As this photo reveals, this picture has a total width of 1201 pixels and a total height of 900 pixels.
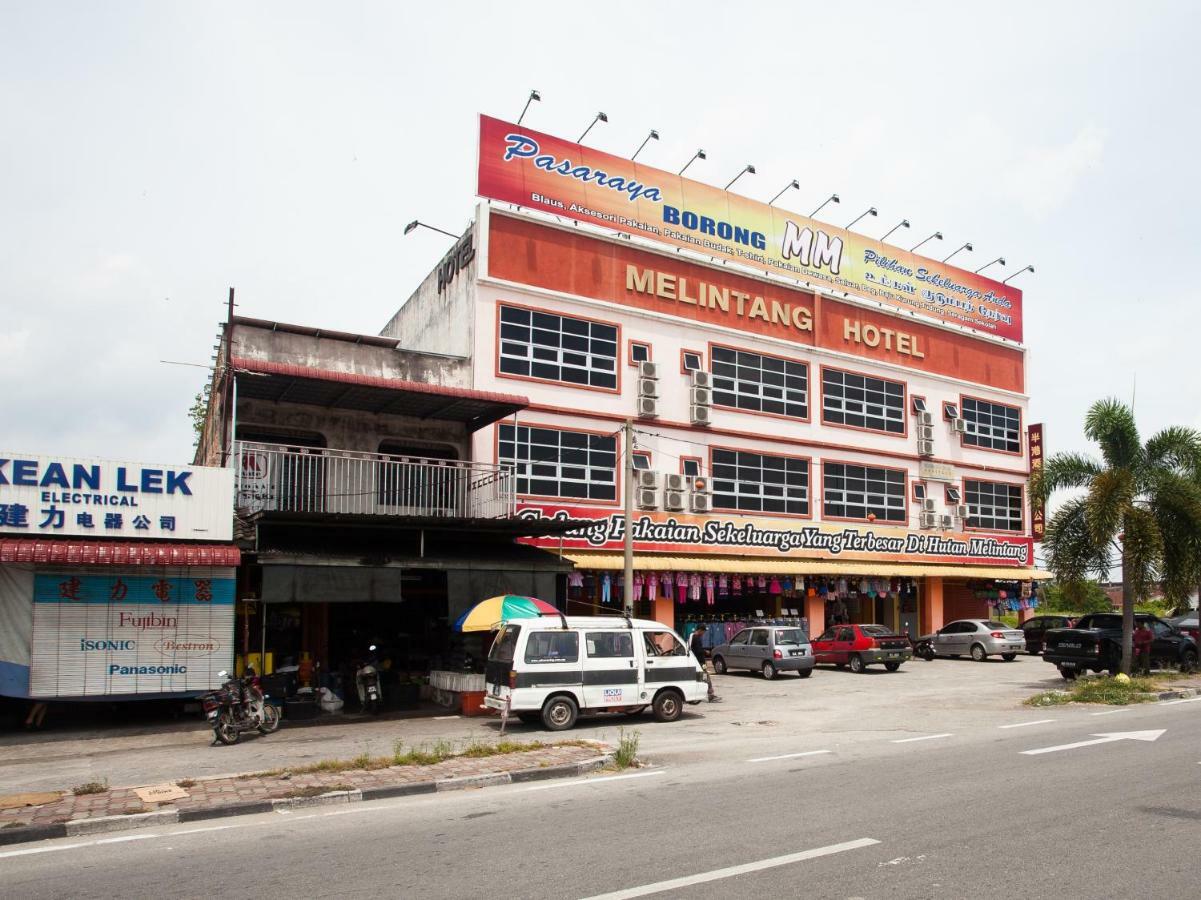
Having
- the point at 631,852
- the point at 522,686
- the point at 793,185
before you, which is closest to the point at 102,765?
the point at 522,686

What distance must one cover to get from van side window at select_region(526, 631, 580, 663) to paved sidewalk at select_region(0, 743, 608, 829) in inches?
124

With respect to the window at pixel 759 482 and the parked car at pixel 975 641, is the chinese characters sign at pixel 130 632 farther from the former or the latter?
the parked car at pixel 975 641

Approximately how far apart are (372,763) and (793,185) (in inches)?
1059

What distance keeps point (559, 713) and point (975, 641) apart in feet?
67.0

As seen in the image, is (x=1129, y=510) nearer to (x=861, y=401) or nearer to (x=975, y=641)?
(x=975, y=641)

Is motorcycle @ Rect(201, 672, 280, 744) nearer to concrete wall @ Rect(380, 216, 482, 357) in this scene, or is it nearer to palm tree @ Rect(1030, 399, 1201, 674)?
concrete wall @ Rect(380, 216, 482, 357)

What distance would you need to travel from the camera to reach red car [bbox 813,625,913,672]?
27969 mm

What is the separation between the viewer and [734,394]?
102 ft

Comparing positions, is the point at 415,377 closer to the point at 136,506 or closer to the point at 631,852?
the point at 136,506

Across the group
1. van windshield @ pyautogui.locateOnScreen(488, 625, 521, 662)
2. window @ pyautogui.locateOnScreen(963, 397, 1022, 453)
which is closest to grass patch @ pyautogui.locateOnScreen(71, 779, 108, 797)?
van windshield @ pyautogui.locateOnScreen(488, 625, 521, 662)

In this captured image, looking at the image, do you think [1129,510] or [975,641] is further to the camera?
[975,641]

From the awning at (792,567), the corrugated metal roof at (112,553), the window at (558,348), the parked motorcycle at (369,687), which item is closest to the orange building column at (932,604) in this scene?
the awning at (792,567)

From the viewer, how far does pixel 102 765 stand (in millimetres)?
13680

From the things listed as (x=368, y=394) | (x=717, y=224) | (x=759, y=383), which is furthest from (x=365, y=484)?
(x=717, y=224)
